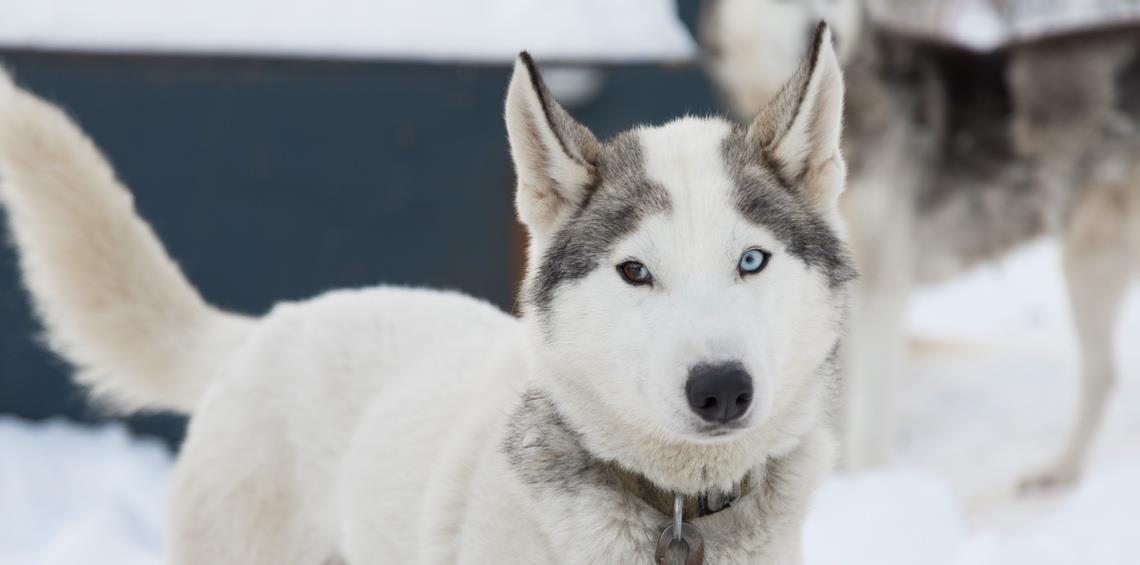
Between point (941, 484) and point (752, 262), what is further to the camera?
point (941, 484)

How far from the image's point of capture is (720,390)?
1.70 metres

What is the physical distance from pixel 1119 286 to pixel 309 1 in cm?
387

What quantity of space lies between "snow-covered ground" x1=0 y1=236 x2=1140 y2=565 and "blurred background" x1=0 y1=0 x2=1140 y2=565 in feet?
0.07

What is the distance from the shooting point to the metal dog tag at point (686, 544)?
1.87 meters

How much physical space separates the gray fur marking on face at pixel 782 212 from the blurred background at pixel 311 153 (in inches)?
92.0

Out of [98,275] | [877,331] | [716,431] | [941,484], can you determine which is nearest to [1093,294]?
[877,331]

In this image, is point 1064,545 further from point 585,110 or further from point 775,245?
point 585,110

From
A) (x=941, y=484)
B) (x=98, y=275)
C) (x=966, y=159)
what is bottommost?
(x=941, y=484)

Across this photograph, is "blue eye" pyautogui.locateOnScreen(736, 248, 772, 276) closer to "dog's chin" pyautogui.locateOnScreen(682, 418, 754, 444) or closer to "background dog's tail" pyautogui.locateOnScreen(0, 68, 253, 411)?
"dog's chin" pyautogui.locateOnScreen(682, 418, 754, 444)

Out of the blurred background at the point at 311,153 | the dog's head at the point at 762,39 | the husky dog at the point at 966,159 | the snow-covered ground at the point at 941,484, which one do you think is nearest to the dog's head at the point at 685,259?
the snow-covered ground at the point at 941,484

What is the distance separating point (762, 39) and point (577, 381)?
3495mm

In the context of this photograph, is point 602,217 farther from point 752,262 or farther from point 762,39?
point 762,39

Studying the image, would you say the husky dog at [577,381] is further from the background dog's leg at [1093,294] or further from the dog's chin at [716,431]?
the background dog's leg at [1093,294]

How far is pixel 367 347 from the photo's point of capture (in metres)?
2.42
